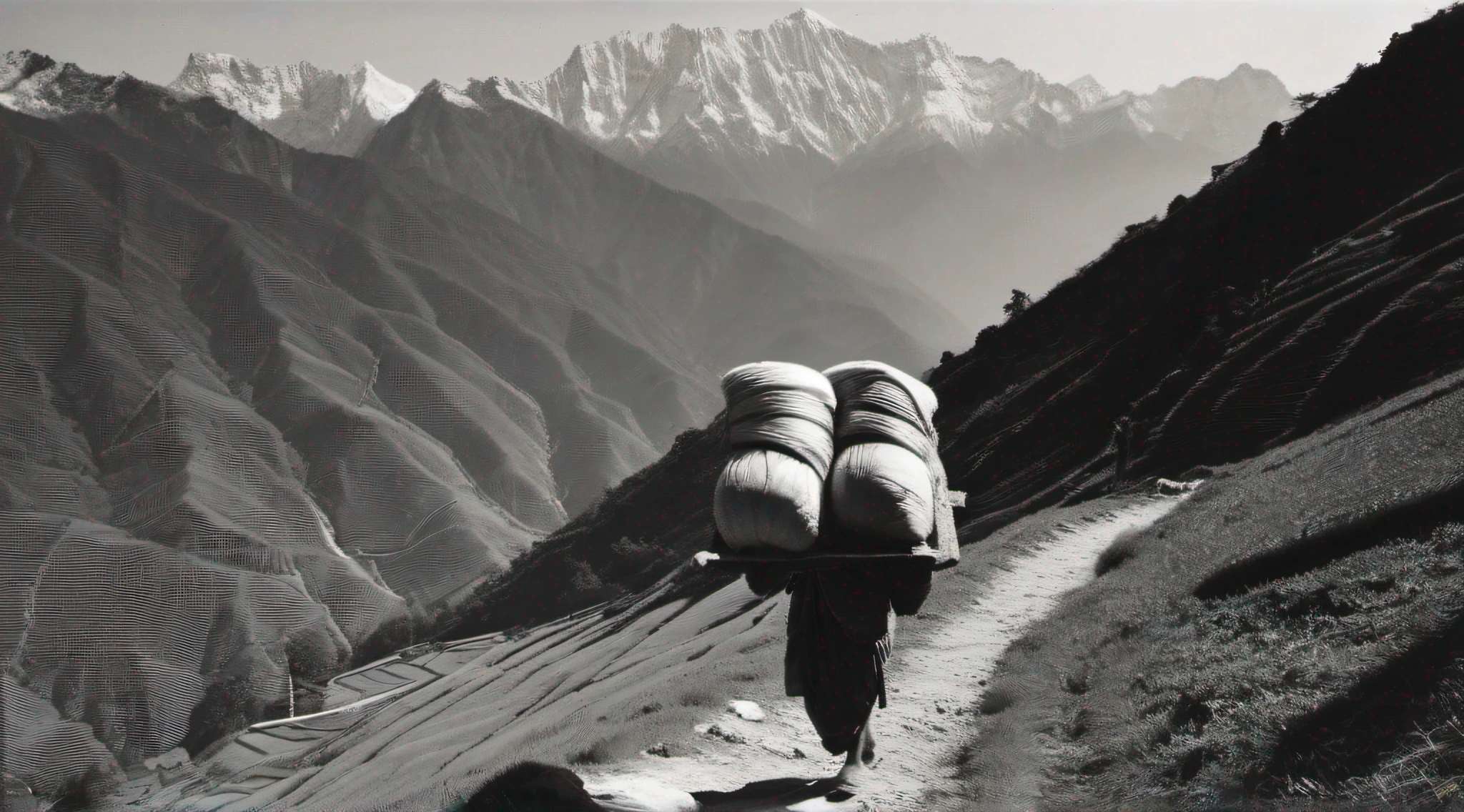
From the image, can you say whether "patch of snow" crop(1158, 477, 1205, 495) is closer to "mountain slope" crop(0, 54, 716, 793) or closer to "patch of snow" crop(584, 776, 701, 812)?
"patch of snow" crop(584, 776, 701, 812)

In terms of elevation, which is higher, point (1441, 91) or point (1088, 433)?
point (1441, 91)

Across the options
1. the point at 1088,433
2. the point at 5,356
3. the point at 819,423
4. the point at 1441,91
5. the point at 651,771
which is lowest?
the point at 1088,433

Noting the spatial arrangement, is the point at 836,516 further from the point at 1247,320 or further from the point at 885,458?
the point at 1247,320

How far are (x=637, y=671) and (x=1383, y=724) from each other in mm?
13393

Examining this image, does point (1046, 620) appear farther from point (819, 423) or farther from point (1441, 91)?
point (1441, 91)

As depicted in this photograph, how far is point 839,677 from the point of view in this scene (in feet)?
20.3

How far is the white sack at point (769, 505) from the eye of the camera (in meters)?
5.48

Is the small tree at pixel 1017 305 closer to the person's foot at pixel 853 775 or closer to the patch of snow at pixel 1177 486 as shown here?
Result: the patch of snow at pixel 1177 486

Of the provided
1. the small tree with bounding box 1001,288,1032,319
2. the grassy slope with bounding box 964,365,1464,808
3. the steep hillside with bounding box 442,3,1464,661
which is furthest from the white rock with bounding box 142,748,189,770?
the grassy slope with bounding box 964,365,1464,808

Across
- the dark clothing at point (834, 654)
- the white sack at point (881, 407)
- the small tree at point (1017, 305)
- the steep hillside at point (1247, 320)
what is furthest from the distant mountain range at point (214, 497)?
the white sack at point (881, 407)

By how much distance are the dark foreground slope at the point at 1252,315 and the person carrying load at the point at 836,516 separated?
53.8 ft

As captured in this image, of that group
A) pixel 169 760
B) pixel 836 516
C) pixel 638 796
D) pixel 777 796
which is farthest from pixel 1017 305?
pixel 169 760

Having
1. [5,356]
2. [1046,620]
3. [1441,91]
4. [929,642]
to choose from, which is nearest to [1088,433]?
[1046,620]

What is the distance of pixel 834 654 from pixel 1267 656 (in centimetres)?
342
